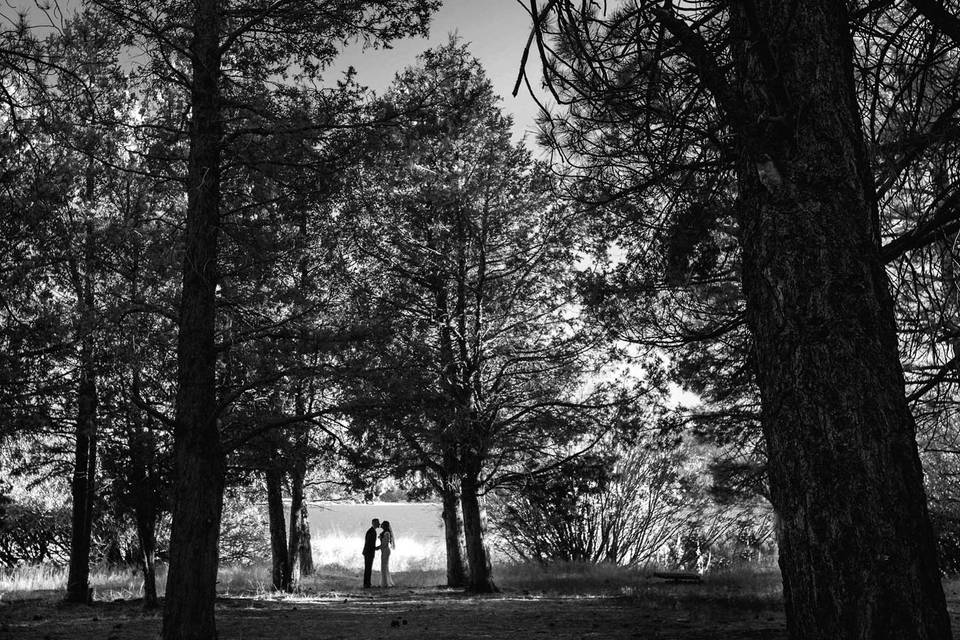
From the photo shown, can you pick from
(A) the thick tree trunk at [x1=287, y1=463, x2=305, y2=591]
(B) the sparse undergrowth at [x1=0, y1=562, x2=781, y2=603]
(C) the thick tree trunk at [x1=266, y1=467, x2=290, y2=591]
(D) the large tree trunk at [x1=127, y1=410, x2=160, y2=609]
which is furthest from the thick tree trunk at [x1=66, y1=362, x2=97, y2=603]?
(A) the thick tree trunk at [x1=287, y1=463, x2=305, y2=591]

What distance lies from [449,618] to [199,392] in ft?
18.1

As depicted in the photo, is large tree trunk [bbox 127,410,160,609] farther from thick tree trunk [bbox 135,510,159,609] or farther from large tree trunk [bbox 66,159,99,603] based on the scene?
large tree trunk [bbox 66,159,99,603]

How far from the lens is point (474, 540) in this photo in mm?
15773

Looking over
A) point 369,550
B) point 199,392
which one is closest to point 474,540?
point 369,550

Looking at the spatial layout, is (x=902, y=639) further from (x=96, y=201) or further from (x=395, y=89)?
(x=96, y=201)

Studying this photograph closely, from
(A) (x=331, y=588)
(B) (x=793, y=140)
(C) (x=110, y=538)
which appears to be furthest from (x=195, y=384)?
(C) (x=110, y=538)

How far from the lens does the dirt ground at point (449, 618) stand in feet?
30.5

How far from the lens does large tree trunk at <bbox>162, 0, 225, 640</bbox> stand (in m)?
7.84

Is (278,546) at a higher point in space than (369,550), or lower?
higher

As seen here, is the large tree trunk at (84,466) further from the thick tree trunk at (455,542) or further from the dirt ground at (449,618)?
the thick tree trunk at (455,542)

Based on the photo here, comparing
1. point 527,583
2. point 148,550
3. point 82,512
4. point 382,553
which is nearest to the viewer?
point 148,550

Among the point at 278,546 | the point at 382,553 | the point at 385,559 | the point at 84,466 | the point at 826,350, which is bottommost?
the point at 385,559

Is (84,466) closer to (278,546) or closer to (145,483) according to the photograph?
(145,483)

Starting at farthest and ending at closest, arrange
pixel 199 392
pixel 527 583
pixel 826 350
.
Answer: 1. pixel 527 583
2. pixel 199 392
3. pixel 826 350
